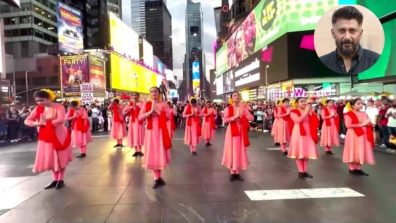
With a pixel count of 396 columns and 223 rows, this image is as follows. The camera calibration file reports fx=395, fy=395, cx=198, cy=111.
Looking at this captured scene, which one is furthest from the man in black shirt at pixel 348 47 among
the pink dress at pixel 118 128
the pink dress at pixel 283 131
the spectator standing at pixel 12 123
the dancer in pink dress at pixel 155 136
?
the dancer in pink dress at pixel 155 136

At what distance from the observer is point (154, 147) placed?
306 inches

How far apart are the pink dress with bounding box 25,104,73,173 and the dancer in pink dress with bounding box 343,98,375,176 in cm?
616

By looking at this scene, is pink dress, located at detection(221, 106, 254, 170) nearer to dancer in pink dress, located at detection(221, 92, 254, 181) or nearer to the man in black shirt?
dancer in pink dress, located at detection(221, 92, 254, 181)

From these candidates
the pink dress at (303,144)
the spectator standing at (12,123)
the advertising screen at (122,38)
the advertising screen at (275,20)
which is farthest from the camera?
the advertising screen at (122,38)

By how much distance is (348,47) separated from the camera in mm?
24391

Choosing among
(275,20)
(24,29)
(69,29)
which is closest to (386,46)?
(275,20)

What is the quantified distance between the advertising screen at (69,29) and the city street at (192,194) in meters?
32.2

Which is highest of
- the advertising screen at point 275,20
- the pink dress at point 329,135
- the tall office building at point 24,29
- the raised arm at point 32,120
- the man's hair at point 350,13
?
the tall office building at point 24,29

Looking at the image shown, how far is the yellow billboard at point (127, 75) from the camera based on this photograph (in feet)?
191

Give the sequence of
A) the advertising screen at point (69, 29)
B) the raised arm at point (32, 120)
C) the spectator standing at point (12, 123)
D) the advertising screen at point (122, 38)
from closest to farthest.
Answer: the raised arm at point (32, 120)
the spectator standing at point (12, 123)
the advertising screen at point (69, 29)
the advertising screen at point (122, 38)

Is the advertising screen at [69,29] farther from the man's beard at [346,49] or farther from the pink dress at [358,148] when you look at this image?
the pink dress at [358,148]

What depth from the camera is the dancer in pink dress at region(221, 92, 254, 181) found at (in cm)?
834

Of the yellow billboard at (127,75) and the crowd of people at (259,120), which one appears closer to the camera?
the crowd of people at (259,120)

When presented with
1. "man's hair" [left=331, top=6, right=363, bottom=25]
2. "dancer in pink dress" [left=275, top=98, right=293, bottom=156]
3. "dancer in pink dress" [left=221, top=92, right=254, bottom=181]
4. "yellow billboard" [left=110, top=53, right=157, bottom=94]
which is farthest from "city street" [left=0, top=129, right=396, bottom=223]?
"yellow billboard" [left=110, top=53, right=157, bottom=94]
